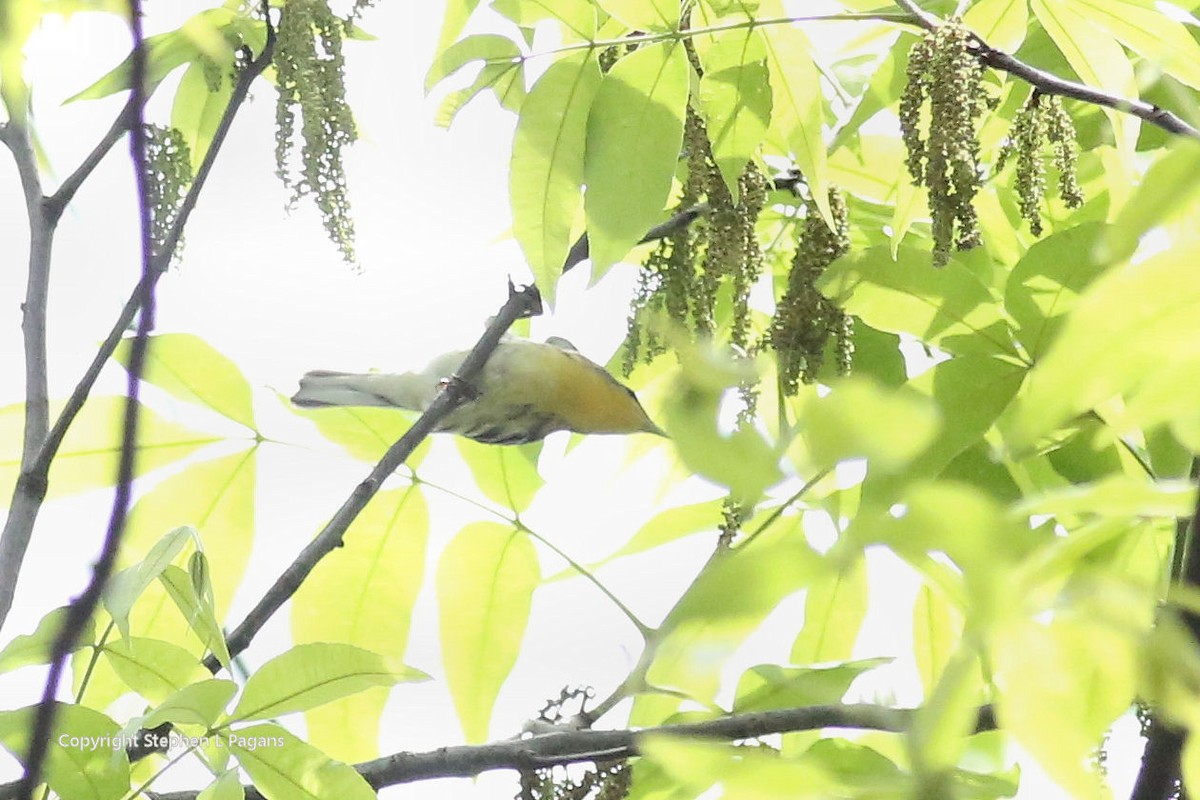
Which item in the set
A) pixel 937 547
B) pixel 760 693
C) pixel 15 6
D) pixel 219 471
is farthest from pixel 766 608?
pixel 219 471

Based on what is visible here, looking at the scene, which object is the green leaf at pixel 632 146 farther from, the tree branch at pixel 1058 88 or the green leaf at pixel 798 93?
the tree branch at pixel 1058 88

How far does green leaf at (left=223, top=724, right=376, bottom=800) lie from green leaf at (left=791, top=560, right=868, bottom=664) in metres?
0.59

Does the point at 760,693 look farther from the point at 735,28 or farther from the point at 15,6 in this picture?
the point at 15,6

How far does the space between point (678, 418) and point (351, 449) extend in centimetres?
134

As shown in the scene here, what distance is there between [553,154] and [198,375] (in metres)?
0.57

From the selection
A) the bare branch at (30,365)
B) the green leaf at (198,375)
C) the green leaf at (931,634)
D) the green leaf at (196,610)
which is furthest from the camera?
the green leaf at (198,375)

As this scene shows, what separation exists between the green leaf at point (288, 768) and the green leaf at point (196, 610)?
79mm

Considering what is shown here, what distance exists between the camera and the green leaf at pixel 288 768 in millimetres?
1116

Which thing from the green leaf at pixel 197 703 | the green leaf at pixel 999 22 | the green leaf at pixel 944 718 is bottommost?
the green leaf at pixel 197 703

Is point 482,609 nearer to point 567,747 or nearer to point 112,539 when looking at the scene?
point 567,747

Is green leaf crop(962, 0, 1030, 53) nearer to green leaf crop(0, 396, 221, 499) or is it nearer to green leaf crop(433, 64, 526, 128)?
green leaf crop(433, 64, 526, 128)

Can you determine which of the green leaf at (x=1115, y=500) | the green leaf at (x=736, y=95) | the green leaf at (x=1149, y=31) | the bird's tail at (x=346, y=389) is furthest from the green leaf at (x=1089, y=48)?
the bird's tail at (x=346, y=389)

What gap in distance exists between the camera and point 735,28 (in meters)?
1.26

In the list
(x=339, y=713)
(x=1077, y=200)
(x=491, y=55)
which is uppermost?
(x=491, y=55)
